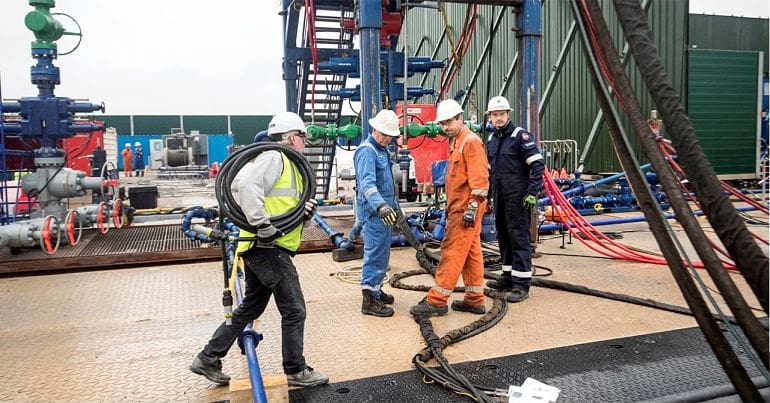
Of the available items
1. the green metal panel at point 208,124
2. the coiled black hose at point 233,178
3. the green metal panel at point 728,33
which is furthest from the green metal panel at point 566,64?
the green metal panel at point 208,124

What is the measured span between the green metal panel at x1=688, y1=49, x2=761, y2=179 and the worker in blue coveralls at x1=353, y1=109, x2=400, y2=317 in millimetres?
11806

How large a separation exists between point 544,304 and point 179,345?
328 cm

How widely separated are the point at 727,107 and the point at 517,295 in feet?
39.8

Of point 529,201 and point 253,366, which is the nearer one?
point 253,366

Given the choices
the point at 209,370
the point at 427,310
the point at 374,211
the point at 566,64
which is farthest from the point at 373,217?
the point at 566,64

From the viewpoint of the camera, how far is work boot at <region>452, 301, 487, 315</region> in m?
5.03

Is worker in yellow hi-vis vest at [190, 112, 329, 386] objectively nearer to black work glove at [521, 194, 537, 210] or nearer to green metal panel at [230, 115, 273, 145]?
black work glove at [521, 194, 537, 210]

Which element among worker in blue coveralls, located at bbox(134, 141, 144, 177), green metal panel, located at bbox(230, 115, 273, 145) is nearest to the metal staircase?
worker in blue coveralls, located at bbox(134, 141, 144, 177)

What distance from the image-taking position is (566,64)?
1694cm

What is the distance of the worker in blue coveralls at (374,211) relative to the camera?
16.3 feet

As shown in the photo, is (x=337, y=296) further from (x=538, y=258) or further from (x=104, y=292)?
(x=538, y=258)

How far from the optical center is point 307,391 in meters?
3.44

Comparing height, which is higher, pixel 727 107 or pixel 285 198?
pixel 727 107

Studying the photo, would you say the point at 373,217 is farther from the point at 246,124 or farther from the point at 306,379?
the point at 246,124
